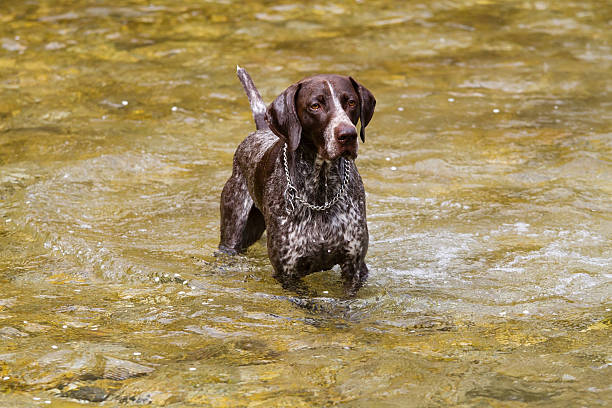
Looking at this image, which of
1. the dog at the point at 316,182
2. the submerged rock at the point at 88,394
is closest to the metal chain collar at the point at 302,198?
the dog at the point at 316,182

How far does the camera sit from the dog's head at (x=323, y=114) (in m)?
4.68

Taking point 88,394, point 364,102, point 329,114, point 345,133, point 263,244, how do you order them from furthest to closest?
1. point 263,244
2. point 364,102
3. point 329,114
4. point 345,133
5. point 88,394

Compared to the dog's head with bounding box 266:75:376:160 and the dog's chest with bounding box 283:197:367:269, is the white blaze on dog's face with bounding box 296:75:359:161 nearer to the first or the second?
the dog's head with bounding box 266:75:376:160

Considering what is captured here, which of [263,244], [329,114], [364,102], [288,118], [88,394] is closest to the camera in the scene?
[88,394]

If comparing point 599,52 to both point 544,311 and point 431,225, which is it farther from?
point 544,311

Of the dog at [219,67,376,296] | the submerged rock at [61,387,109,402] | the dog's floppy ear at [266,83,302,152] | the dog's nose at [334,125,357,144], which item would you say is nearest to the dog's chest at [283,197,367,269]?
the dog at [219,67,376,296]

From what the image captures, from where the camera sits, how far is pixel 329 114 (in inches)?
187

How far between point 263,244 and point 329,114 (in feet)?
6.33

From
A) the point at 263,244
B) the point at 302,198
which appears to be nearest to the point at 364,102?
the point at 302,198

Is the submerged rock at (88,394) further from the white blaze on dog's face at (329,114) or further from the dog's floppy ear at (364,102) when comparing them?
the dog's floppy ear at (364,102)

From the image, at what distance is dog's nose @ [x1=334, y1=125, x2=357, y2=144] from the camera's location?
460 centimetres

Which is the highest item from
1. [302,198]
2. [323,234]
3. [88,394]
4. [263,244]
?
[302,198]

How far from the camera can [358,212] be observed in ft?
16.8

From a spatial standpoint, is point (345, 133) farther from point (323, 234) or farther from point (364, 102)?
point (323, 234)
